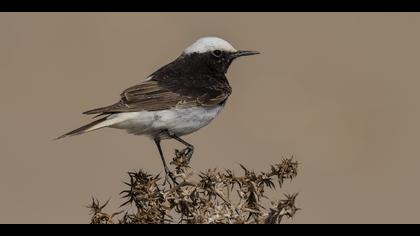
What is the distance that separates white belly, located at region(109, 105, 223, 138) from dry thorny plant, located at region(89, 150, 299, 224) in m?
2.05

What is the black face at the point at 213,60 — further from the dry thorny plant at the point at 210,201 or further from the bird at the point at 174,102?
the dry thorny plant at the point at 210,201

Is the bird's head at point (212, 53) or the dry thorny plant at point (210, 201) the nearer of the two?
the dry thorny plant at point (210, 201)

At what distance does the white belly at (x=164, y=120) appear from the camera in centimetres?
660

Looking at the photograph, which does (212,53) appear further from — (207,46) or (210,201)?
(210,201)

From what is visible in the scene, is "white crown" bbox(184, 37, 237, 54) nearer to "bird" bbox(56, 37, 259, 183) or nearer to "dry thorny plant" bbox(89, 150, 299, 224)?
"bird" bbox(56, 37, 259, 183)

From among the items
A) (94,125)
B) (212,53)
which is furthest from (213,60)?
(94,125)

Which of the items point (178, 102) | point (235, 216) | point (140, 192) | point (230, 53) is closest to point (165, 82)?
point (178, 102)

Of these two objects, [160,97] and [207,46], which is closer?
[160,97]

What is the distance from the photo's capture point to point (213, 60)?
8.20 metres

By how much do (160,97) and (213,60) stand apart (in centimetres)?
136

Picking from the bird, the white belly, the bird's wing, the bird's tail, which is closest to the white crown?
the bird

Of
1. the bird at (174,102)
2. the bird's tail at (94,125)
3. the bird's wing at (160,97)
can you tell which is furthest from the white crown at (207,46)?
the bird's tail at (94,125)

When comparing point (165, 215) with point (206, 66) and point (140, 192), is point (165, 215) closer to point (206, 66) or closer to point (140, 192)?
point (140, 192)

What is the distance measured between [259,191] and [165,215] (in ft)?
1.86
